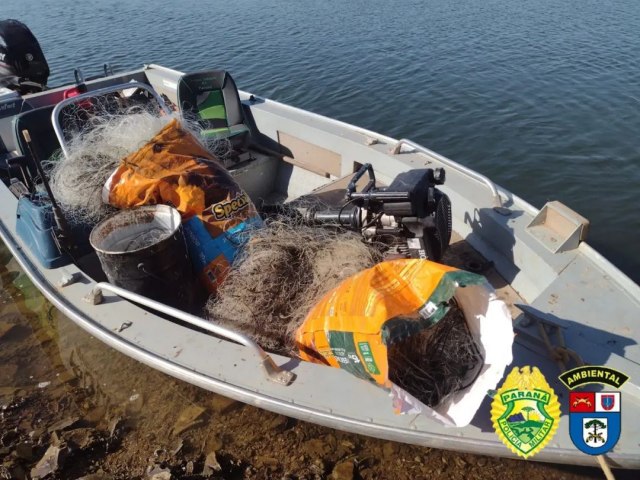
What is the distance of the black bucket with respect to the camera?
2.65m

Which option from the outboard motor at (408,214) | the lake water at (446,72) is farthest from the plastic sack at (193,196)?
the lake water at (446,72)

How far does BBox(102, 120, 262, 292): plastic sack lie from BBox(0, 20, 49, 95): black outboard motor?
418 centimetres

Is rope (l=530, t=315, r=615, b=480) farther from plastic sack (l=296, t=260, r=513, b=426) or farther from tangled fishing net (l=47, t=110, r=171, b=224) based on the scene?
tangled fishing net (l=47, t=110, r=171, b=224)

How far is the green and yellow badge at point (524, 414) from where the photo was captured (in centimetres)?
196

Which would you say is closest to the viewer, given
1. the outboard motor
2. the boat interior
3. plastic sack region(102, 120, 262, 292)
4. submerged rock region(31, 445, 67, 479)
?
the boat interior

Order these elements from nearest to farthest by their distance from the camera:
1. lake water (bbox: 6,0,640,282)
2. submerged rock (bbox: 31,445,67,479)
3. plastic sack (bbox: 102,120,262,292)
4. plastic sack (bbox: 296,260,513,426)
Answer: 1. plastic sack (bbox: 296,260,513,426)
2. submerged rock (bbox: 31,445,67,479)
3. plastic sack (bbox: 102,120,262,292)
4. lake water (bbox: 6,0,640,282)

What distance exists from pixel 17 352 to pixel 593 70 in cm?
931

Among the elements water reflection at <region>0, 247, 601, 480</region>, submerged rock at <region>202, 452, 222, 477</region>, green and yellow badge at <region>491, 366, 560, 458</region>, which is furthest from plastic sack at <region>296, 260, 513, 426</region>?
submerged rock at <region>202, 452, 222, 477</region>

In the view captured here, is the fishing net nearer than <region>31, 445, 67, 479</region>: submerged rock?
No

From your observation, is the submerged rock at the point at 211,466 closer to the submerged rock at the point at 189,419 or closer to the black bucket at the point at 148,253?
the submerged rock at the point at 189,419

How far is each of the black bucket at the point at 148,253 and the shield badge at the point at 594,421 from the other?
2.10m

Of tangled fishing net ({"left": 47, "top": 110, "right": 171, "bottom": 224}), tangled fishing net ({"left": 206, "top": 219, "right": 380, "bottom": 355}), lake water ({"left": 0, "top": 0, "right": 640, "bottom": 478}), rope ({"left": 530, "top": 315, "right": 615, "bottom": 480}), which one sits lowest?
lake water ({"left": 0, "top": 0, "right": 640, "bottom": 478})

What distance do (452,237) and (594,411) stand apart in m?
1.73

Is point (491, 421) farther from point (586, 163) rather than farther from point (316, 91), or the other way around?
point (316, 91)
